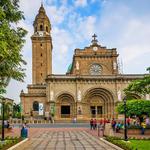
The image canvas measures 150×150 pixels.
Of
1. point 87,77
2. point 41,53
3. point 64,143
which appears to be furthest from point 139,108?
point 41,53

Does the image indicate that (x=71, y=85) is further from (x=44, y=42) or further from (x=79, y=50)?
(x=44, y=42)

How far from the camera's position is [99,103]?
3019 inches

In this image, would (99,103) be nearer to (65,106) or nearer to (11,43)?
(65,106)

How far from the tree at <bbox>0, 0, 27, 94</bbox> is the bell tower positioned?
61.8 metres

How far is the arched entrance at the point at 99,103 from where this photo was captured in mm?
75312

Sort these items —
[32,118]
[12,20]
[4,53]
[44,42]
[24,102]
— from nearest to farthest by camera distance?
[4,53]
[12,20]
[32,118]
[24,102]
[44,42]

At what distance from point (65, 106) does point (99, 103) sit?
24.3 feet

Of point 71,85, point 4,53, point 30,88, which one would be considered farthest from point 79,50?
point 4,53

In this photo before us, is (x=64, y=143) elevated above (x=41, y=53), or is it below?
below

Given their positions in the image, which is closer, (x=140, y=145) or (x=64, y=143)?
(x=140, y=145)

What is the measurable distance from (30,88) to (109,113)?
1852cm

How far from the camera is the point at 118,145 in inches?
831

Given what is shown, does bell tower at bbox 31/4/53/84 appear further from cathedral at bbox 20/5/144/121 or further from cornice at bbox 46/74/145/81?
cornice at bbox 46/74/145/81

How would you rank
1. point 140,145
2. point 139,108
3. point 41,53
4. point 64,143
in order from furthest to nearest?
point 41,53, point 139,108, point 64,143, point 140,145
